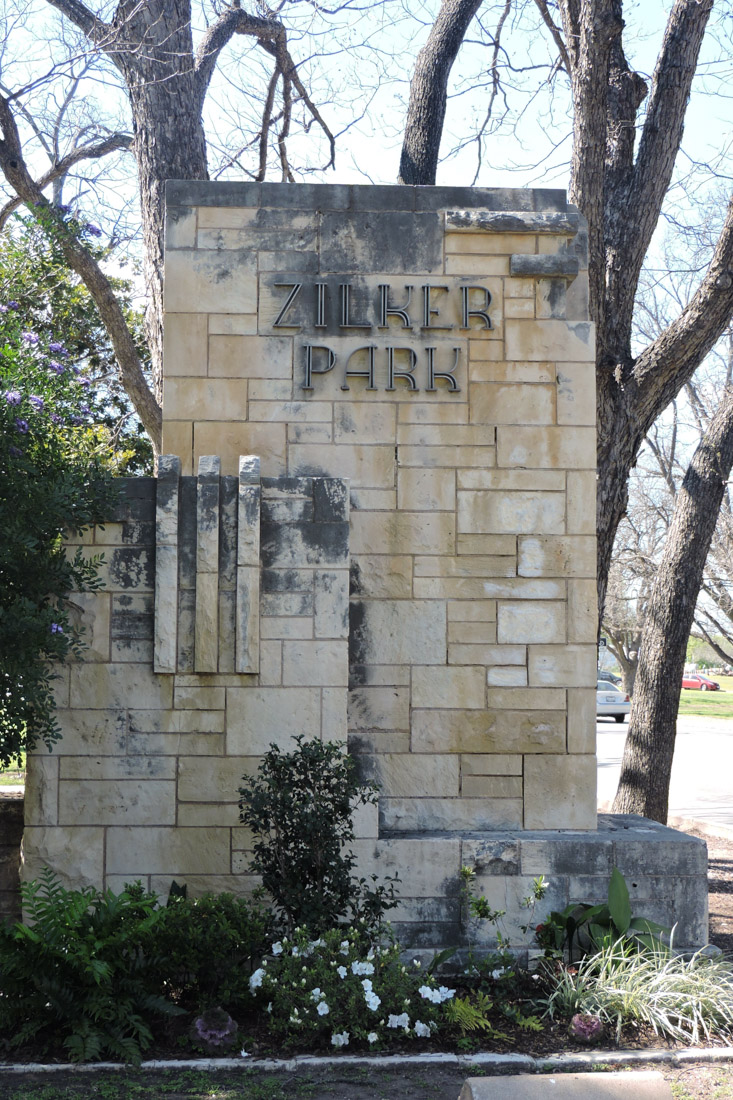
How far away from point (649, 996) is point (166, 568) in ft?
10.7

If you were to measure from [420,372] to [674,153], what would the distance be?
3669 mm

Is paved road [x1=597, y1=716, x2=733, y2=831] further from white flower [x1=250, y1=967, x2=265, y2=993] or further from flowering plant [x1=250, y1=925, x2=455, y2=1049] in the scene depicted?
white flower [x1=250, y1=967, x2=265, y2=993]

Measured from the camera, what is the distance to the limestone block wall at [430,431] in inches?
237

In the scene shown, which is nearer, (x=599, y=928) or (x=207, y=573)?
(x=599, y=928)

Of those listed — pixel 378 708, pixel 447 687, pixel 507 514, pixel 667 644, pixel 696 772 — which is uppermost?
pixel 507 514

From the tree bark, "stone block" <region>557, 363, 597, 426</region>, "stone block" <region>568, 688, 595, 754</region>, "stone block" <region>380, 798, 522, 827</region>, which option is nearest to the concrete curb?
"stone block" <region>380, 798, 522, 827</region>

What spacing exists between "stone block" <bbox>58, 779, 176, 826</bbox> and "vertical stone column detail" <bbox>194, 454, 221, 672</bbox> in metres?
0.71

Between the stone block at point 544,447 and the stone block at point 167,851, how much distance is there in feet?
8.92

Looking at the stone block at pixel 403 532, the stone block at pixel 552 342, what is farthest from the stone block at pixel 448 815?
the stone block at pixel 552 342

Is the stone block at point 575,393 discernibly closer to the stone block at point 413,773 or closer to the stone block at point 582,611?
the stone block at point 582,611

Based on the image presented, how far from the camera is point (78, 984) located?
4691mm

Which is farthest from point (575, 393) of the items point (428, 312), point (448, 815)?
point (448, 815)

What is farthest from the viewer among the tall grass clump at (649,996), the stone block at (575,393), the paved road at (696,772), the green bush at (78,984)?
the paved road at (696,772)

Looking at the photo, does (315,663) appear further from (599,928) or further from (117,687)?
(599,928)
